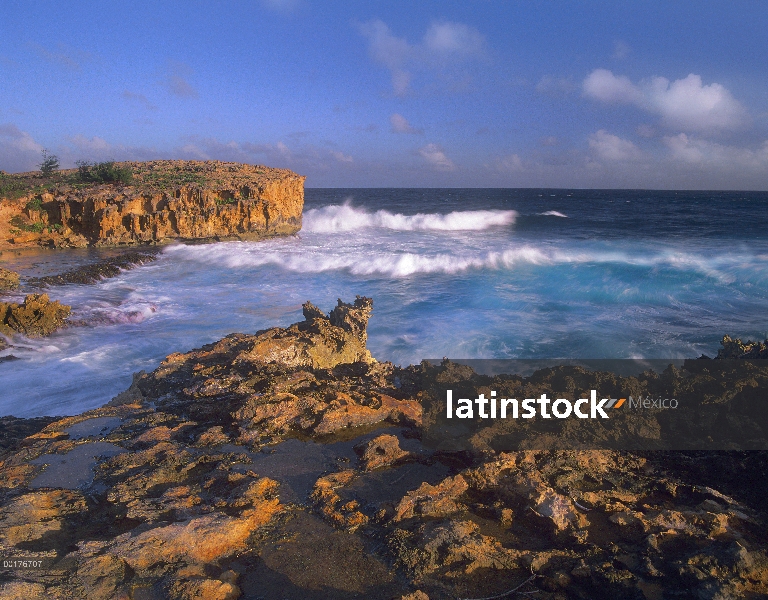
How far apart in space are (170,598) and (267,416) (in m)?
2.08

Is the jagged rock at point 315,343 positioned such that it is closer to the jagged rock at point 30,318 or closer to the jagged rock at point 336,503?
the jagged rock at point 336,503

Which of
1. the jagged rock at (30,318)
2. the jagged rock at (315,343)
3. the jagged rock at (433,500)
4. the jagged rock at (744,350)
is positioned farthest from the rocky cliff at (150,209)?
the jagged rock at (744,350)

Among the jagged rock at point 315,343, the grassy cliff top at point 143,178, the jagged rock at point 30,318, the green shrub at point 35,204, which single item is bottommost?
the jagged rock at point 30,318

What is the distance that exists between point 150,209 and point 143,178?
3968 mm

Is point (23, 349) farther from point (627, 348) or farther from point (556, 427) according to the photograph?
point (627, 348)

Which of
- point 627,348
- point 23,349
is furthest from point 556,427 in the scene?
point 23,349

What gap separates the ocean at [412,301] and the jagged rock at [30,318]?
12.8 inches

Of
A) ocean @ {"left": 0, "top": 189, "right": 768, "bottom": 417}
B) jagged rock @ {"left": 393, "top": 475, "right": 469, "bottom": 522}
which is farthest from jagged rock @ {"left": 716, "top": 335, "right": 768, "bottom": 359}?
jagged rock @ {"left": 393, "top": 475, "right": 469, "bottom": 522}

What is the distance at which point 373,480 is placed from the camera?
365cm

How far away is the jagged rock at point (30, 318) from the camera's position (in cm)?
954

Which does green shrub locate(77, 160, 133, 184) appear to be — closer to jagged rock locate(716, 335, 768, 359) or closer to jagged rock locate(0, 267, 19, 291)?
jagged rock locate(0, 267, 19, 291)

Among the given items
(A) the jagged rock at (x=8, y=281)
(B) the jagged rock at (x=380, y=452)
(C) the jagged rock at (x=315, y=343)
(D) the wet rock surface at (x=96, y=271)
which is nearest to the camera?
(B) the jagged rock at (x=380, y=452)

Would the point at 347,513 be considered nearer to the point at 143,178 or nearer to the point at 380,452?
the point at 380,452

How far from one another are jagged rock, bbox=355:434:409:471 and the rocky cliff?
2153 cm
